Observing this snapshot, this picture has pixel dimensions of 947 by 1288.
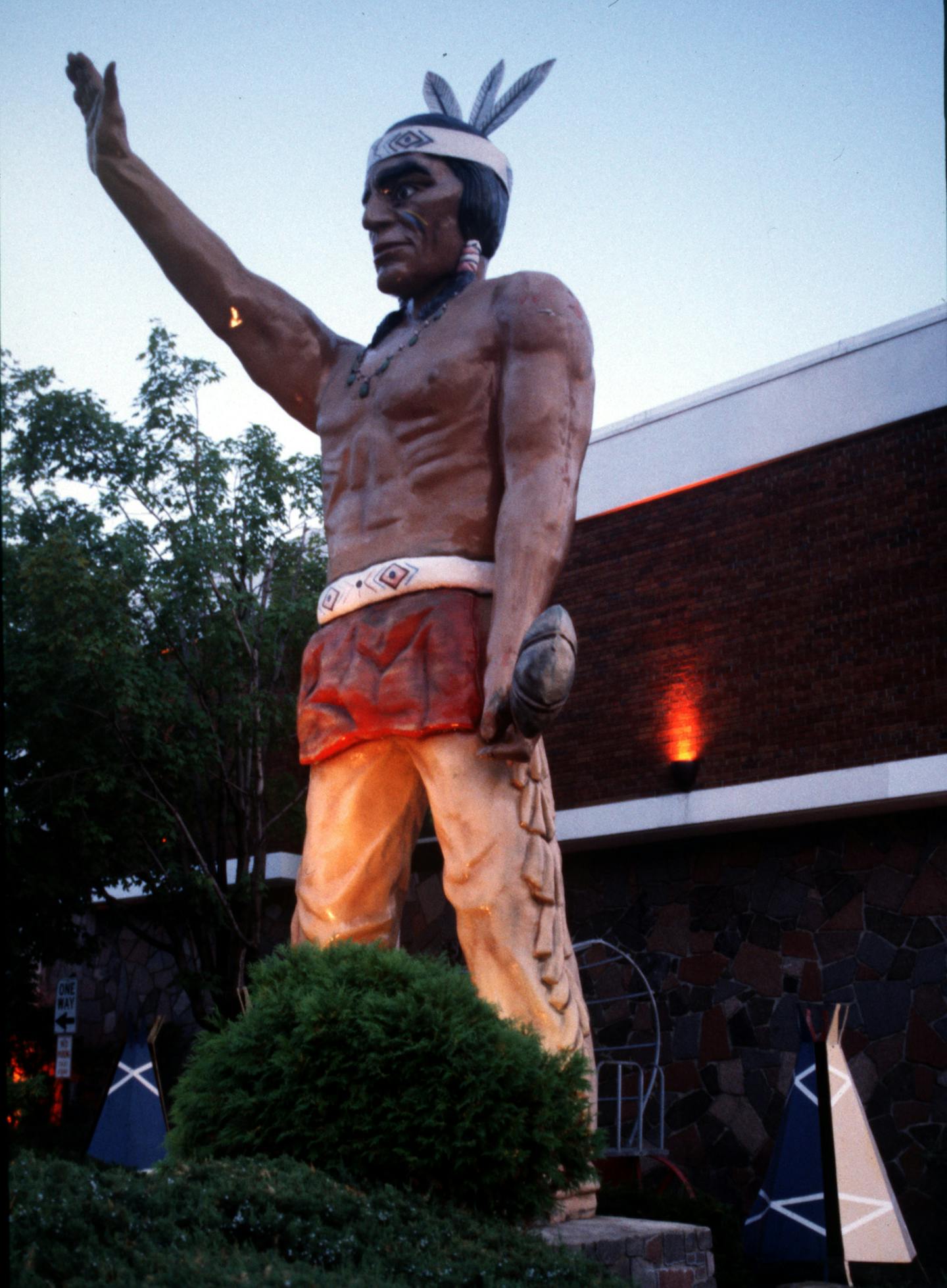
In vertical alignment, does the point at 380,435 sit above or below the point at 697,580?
below

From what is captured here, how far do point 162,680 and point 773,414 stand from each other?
4.27 m

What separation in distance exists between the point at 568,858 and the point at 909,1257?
187 inches

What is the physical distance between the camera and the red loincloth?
3477 mm

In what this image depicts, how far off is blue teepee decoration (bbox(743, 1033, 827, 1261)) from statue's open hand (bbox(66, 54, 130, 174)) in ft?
16.1

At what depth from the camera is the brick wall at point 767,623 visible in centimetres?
877

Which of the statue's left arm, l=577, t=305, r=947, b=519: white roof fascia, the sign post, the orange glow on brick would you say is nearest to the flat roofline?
l=577, t=305, r=947, b=519: white roof fascia

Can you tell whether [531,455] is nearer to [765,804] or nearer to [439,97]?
[439,97]

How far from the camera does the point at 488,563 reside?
365cm

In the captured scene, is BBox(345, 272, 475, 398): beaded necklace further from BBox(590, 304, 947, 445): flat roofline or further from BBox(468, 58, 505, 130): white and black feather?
BBox(590, 304, 947, 445): flat roofline

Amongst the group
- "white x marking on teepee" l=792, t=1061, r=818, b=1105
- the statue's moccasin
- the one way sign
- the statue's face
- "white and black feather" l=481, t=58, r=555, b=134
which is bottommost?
"white x marking on teepee" l=792, t=1061, r=818, b=1105

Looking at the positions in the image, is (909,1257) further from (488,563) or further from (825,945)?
(488,563)

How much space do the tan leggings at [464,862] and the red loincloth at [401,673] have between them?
0.18 ft

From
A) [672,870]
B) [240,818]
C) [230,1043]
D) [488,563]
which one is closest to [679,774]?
[672,870]

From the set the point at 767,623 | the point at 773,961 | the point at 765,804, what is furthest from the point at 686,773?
the point at 773,961
